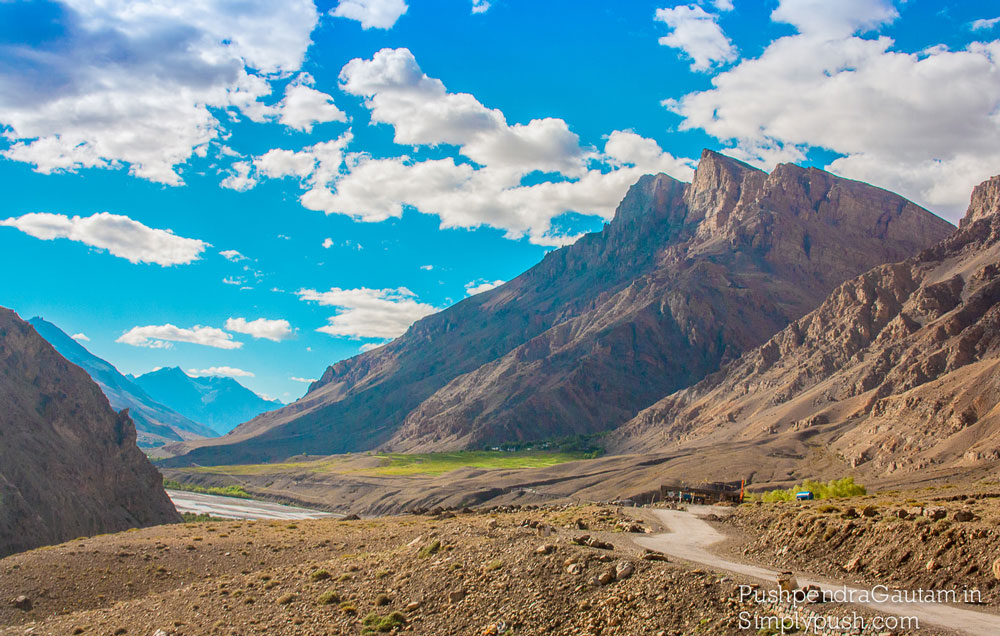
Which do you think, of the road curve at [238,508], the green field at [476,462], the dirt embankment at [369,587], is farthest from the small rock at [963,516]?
the green field at [476,462]

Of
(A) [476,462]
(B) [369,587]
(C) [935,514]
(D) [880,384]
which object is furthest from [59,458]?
(D) [880,384]

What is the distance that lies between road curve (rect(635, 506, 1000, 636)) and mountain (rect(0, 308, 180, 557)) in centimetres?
4739

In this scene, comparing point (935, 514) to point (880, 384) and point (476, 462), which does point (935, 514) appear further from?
point (476, 462)

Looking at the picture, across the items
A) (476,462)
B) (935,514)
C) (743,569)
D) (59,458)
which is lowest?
(476,462)

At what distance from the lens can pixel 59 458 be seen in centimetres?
6875

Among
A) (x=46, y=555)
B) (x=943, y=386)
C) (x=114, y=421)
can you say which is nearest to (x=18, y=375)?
(x=114, y=421)

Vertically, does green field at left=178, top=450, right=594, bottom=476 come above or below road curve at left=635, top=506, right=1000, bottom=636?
below

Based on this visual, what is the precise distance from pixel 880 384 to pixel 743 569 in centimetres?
12874

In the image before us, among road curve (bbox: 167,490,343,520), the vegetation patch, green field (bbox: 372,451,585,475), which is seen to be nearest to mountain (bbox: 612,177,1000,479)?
green field (bbox: 372,451,585,475)

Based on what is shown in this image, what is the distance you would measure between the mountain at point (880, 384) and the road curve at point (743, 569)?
209 feet

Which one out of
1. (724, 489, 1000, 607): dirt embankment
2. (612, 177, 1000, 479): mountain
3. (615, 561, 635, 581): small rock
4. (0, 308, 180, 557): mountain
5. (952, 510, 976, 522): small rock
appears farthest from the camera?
(612, 177, 1000, 479): mountain

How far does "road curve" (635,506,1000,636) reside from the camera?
1552 centimetres

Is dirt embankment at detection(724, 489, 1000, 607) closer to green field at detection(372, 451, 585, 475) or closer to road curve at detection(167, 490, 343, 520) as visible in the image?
road curve at detection(167, 490, 343, 520)

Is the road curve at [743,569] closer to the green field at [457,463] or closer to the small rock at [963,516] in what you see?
the small rock at [963,516]
